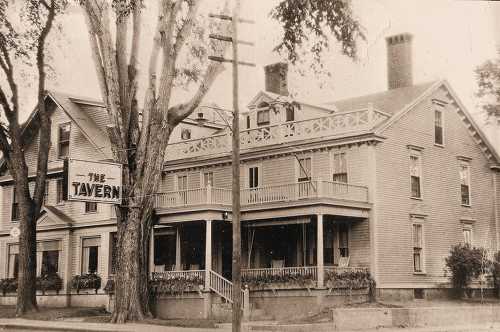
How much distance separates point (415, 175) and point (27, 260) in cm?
1548

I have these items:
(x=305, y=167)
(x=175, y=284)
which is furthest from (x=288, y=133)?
(x=175, y=284)

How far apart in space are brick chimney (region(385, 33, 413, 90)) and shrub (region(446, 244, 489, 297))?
25.1 ft

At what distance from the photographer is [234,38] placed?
1945 cm

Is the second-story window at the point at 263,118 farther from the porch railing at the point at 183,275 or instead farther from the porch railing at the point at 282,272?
the porch railing at the point at 183,275

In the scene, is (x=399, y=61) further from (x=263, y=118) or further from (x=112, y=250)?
(x=112, y=250)

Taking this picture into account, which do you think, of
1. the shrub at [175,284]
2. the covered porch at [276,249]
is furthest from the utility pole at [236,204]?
the shrub at [175,284]

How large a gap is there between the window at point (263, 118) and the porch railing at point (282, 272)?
7.12 meters

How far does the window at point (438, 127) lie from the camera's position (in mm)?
31297

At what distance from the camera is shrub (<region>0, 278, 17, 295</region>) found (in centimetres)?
3756

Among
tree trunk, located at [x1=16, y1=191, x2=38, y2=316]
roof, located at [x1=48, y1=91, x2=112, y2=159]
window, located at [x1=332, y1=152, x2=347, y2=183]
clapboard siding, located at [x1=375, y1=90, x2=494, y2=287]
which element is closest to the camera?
clapboard siding, located at [x1=375, y1=90, x2=494, y2=287]

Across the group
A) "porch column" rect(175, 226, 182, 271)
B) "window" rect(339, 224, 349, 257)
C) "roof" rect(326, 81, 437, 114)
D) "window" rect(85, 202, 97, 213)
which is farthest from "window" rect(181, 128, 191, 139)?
"window" rect(339, 224, 349, 257)

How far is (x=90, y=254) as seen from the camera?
36.4 m

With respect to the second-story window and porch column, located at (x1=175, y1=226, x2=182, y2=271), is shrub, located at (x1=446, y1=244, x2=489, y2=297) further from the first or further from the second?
porch column, located at (x1=175, y1=226, x2=182, y2=271)

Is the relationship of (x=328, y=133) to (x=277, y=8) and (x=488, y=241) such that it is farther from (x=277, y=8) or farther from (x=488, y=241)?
(x=488, y=241)
